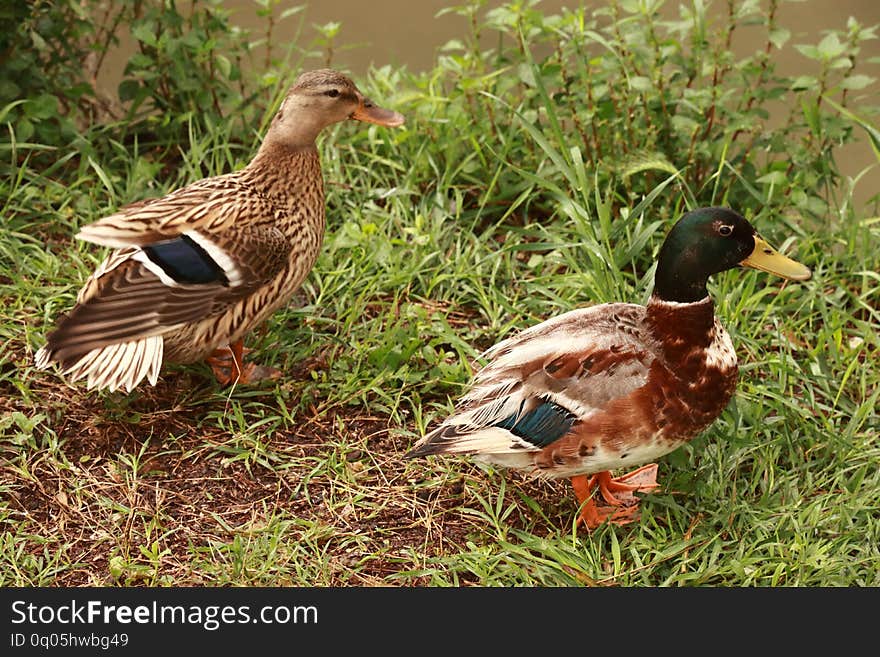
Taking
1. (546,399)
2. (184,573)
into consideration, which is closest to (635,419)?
(546,399)

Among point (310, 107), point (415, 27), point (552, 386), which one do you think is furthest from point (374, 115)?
point (415, 27)

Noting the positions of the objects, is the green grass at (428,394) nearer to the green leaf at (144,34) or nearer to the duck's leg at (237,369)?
the duck's leg at (237,369)

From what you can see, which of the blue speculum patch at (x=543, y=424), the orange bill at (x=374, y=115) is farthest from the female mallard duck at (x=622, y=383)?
the orange bill at (x=374, y=115)

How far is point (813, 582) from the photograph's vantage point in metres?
3.38

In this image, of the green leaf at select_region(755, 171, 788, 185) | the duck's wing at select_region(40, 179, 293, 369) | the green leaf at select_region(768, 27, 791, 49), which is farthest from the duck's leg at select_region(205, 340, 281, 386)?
the green leaf at select_region(768, 27, 791, 49)

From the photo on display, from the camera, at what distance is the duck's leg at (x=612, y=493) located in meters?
3.56

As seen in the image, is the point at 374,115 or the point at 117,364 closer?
the point at 117,364

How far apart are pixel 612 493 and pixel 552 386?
1.61ft

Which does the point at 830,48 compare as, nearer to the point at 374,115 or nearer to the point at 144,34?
the point at 374,115

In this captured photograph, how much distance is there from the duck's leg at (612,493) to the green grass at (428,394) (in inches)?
1.7

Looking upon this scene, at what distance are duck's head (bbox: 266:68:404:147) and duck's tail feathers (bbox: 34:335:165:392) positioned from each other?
883mm

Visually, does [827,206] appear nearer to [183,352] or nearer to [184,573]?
[183,352]

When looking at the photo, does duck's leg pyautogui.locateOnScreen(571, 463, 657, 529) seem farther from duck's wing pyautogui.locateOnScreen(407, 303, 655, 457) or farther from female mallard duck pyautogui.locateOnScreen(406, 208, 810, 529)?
duck's wing pyautogui.locateOnScreen(407, 303, 655, 457)

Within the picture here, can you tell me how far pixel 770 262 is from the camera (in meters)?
3.55
